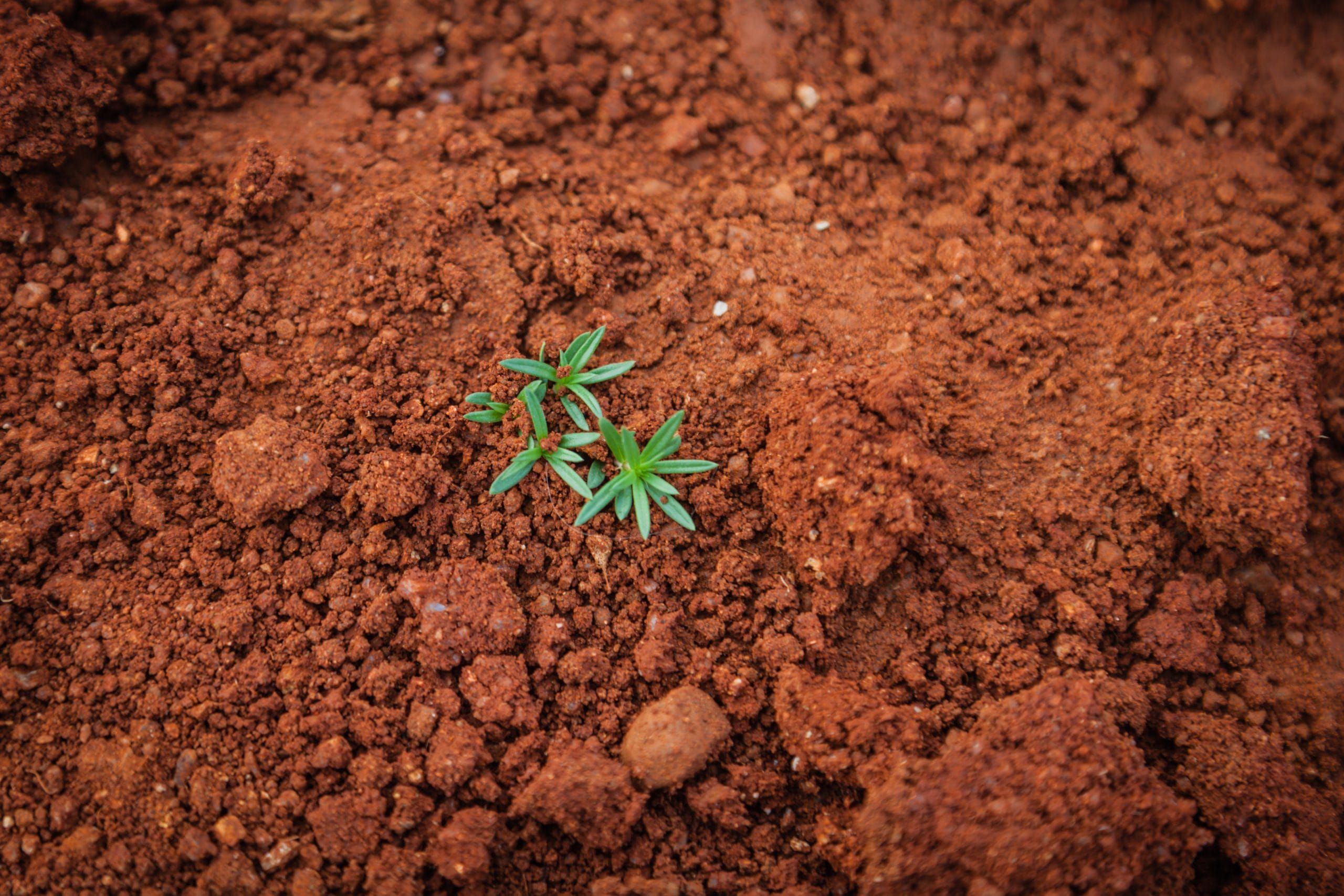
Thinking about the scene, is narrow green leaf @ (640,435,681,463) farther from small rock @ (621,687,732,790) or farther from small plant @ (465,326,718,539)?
small rock @ (621,687,732,790)

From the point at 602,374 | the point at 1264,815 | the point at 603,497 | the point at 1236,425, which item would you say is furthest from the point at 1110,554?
the point at 602,374

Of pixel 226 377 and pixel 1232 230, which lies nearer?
pixel 226 377

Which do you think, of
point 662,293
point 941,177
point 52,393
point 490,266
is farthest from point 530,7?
point 52,393

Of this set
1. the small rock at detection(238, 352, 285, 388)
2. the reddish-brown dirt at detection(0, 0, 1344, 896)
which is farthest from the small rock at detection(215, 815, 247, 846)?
the small rock at detection(238, 352, 285, 388)

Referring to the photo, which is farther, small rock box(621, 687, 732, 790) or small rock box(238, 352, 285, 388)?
small rock box(238, 352, 285, 388)

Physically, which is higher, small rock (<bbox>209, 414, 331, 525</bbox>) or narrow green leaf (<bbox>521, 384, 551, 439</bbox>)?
narrow green leaf (<bbox>521, 384, 551, 439</bbox>)

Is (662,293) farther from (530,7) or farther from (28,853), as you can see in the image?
(28,853)
